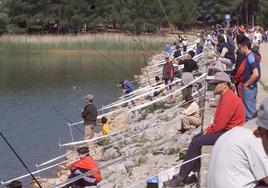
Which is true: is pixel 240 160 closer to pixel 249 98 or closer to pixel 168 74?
pixel 249 98

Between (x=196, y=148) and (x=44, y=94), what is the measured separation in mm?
25741

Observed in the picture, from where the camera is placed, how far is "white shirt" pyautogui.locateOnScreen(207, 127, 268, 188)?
3.86m

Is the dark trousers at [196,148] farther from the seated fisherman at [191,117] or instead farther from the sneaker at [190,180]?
the seated fisherman at [191,117]

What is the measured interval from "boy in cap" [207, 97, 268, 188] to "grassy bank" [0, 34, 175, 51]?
50018 mm

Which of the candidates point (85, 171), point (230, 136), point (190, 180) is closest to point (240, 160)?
point (230, 136)

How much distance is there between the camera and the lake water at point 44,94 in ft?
62.2

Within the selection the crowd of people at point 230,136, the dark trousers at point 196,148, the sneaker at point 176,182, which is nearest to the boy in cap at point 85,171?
the crowd of people at point 230,136

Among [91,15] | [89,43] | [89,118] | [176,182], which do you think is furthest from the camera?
[91,15]

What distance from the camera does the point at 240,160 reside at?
12.8 ft

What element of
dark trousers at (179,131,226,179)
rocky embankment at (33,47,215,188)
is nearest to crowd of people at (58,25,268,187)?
dark trousers at (179,131,226,179)

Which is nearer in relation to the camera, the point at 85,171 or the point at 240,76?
the point at 240,76

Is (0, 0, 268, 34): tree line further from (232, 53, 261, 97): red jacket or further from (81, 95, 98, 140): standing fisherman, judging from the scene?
(232, 53, 261, 97): red jacket

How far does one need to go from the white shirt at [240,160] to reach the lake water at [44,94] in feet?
38.6

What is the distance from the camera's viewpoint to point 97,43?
183 ft
